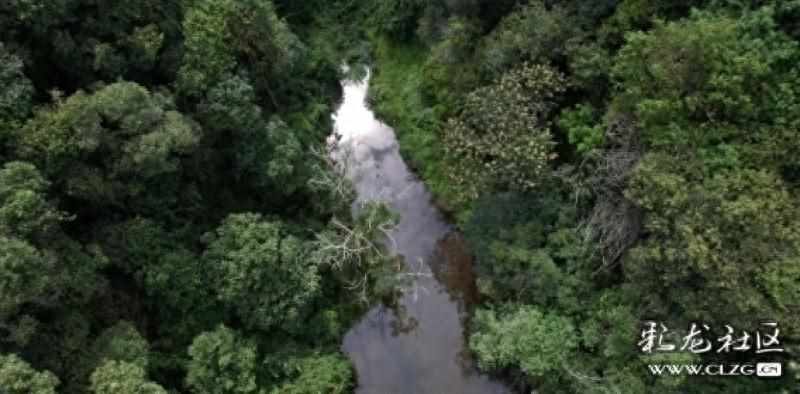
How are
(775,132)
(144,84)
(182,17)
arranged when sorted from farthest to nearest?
1. (182,17)
2. (144,84)
3. (775,132)

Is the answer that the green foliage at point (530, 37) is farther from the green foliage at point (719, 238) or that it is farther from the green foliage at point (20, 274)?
the green foliage at point (20, 274)

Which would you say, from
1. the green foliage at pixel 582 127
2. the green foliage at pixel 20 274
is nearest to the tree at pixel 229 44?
the green foliage at pixel 20 274

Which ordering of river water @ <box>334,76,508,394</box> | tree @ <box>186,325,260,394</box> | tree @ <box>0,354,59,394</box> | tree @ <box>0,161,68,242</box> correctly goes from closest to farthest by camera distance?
1. tree @ <box>0,354,59,394</box>
2. tree @ <box>0,161,68,242</box>
3. tree @ <box>186,325,260,394</box>
4. river water @ <box>334,76,508,394</box>

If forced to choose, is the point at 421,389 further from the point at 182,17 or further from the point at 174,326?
the point at 182,17

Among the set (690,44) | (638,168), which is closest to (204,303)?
(638,168)

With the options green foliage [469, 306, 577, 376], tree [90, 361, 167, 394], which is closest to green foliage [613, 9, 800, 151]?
green foliage [469, 306, 577, 376]

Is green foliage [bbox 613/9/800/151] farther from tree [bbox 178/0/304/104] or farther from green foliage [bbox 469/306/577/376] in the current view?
tree [bbox 178/0/304/104]
